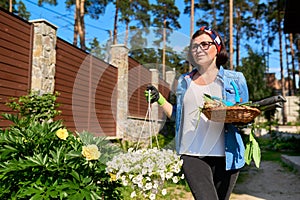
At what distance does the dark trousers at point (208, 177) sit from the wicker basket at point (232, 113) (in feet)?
0.74

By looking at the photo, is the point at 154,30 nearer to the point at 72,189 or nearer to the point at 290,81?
the point at 72,189

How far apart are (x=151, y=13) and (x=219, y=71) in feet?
42.2

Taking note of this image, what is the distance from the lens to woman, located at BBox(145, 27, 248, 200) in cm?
138

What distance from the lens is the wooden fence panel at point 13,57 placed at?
3.35 metres

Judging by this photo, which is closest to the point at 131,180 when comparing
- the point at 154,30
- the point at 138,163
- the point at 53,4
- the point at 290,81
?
the point at 138,163

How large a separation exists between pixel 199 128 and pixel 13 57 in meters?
2.90

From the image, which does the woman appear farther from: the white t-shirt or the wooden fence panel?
the wooden fence panel

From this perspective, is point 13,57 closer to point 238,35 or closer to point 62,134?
point 62,134

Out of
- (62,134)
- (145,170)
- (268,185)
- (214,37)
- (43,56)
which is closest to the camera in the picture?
(145,170)

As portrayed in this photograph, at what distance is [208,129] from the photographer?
141 cm

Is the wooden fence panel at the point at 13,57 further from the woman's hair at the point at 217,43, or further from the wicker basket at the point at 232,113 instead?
the wicker basket at the point at 232,113

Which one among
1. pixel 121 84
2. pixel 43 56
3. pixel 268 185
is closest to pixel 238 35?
pixel 121 84

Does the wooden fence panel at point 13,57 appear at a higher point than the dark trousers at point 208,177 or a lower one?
higher

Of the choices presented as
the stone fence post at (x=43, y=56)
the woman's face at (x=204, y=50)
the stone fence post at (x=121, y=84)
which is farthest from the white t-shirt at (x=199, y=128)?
the stone fence post at (x=121, y=84)
